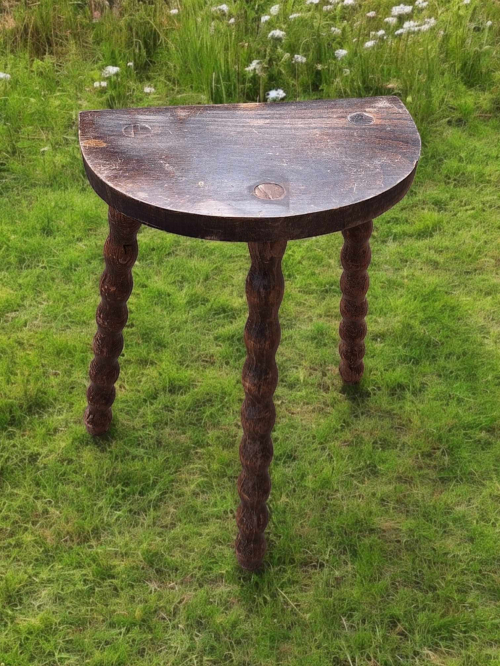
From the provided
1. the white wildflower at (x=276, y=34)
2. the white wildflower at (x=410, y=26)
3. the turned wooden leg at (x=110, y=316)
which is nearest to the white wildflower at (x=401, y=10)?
the white wildflower at (x=410, y=26)

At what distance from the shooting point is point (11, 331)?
3248 millimetres

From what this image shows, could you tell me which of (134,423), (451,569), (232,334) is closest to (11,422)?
(134,423)

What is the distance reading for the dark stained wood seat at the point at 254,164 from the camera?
1889 mm

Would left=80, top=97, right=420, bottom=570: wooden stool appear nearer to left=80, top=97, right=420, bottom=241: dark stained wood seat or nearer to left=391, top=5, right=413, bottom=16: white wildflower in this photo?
left=80, top=97, right=420, bottom=241: dark stained wood seat

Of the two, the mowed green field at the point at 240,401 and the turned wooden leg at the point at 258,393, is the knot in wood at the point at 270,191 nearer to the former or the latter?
the turned wooden leg at the point at 258,393

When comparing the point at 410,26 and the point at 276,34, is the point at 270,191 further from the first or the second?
the point at 410,26

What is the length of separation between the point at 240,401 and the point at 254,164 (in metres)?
1.09

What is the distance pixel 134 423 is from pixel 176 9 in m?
2.89

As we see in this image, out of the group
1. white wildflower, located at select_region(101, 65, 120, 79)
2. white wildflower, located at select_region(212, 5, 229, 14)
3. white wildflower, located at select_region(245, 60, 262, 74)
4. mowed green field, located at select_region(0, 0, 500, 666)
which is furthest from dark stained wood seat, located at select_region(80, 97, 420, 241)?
white wildflower, located at select_region(212, 5, 229, 14)

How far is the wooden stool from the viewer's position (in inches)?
75.0

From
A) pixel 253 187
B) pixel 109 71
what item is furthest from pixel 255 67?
pixel 253 187

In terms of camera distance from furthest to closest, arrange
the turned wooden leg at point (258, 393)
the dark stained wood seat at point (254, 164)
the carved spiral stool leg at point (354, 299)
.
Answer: the carved spiral stool leg at point (354, 299) < the turned wooden leg at point (258, 393) < the dark stained wood seat at point (254, 164)

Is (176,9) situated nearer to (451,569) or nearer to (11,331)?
(11,331)

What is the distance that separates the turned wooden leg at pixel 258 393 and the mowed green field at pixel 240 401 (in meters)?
0.15
